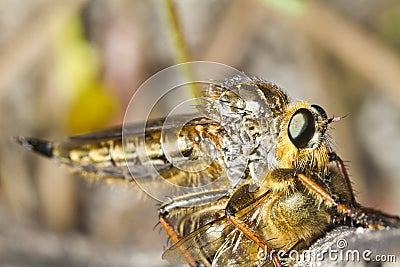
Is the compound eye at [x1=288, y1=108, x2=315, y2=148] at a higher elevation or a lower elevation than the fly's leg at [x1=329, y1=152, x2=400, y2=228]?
higher

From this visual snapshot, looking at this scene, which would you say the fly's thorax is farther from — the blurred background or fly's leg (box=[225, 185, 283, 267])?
the blurred background

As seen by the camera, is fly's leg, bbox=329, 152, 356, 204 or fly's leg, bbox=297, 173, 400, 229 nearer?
fly's leg, bbox=297, 173, 400, 229

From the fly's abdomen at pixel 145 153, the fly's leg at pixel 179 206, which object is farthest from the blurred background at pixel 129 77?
the fly's leg at pixel 179 206

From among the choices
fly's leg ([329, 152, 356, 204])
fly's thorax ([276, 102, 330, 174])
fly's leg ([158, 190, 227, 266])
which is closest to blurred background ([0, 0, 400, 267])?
fly's leg ([158, 190, 227, 266])

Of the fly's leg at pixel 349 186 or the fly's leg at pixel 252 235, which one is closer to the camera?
the fly's leg at pixel 252 235

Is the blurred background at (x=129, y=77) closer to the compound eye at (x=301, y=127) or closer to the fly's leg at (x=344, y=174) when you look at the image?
the fly's leg at (x=344, y=174)

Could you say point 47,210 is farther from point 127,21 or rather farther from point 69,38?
point 127,21

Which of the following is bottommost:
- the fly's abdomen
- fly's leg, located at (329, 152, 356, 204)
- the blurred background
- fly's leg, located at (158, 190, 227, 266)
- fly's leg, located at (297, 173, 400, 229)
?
fly's leg, located at (297, 173, 400, 229)
